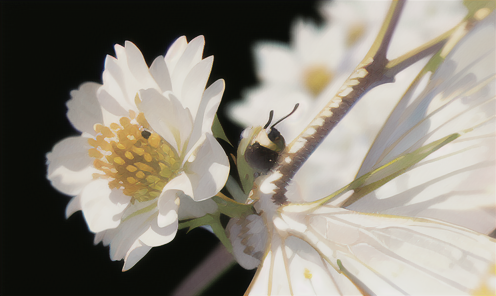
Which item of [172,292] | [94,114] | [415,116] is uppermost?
[415,116]

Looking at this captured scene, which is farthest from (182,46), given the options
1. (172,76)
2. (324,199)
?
(324,199)

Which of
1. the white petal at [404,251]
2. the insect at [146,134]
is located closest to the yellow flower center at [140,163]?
the insect at [146,134]

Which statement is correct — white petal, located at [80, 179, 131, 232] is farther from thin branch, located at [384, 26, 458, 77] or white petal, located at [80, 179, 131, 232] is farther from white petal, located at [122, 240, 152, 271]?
thin branch, located at [384, 26, 458, 77]

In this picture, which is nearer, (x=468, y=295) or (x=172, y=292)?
(x=468, y=295)

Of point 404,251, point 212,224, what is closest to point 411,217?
point 404,251

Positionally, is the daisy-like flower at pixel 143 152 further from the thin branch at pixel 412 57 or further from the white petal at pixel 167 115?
the thin branch at pixel 412 57

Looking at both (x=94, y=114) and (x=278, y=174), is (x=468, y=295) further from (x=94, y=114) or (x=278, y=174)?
(x=94, y=114)
